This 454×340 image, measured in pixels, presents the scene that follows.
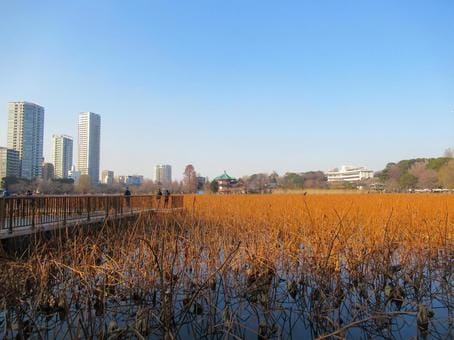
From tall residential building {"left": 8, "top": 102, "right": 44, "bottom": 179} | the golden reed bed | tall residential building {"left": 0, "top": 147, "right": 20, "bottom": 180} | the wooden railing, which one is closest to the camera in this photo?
the golden reed bed

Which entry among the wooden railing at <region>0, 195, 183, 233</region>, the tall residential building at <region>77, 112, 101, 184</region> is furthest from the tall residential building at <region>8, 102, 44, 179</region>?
the wooden railing at <region>0, 195, 183, 233</region>

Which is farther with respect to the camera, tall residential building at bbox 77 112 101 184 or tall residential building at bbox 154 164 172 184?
tall residential building at bbox 154 164 172 184

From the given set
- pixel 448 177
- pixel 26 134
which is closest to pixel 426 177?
pixel 448 177

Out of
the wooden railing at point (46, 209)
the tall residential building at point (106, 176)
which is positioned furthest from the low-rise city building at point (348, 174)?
the wooden railing at point (46, 209)

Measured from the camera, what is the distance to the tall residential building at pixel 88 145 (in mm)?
118500

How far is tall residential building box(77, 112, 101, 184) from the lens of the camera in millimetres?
118500

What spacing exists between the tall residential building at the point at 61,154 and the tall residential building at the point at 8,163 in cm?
3717

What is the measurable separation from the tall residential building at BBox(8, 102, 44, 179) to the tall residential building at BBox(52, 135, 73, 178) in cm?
2380

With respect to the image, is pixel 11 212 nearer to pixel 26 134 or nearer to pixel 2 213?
pixel 2 213

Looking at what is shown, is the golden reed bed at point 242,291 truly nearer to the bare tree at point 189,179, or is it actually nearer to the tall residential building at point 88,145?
the bare tree at point 189,179

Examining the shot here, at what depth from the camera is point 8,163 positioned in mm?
71500

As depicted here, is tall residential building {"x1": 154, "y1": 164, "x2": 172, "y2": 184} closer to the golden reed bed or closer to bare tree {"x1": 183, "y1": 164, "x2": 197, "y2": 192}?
bare tree {"x1": 183, "y1": 164, "x2": 197, "y2": 192}

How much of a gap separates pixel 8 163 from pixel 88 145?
4784 centimetres

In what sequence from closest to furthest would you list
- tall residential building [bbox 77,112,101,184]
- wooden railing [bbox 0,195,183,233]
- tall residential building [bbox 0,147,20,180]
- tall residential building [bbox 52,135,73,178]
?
1. wooden railing [bbox 0,195,183,233]
2. tall residential building [bbox 0,147,20,180]
3. tall residential building [bbox 52,135,73,178]
4. tall residential building [bbox 77,112,101,184]
